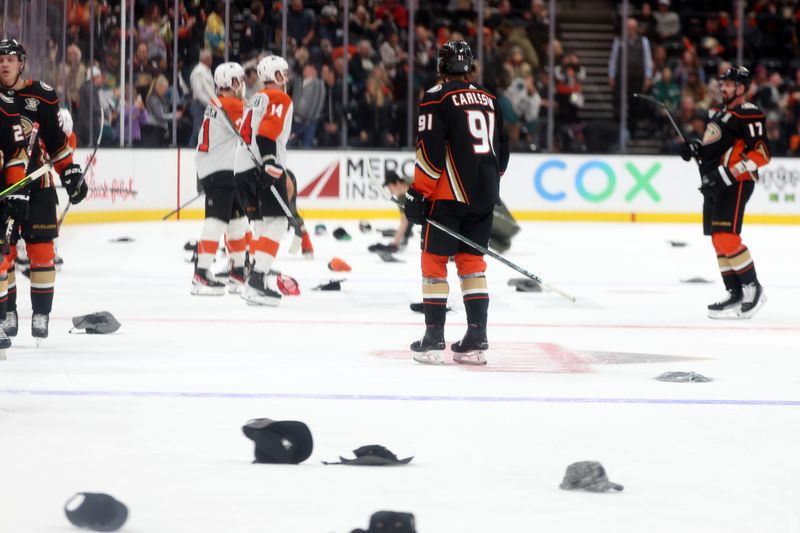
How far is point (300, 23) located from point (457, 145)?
11.5 m

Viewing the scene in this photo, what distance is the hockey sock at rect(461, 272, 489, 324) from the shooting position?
5.78 m

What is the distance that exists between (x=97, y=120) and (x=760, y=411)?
10.7 metres

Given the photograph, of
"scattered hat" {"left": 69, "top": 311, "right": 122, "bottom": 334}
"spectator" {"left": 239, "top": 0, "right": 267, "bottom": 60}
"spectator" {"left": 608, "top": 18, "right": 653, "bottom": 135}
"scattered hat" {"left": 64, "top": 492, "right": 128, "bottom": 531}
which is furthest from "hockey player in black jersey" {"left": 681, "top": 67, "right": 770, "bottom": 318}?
"spectator" {"left": 608, "top": 18, "right": 653, "bottom": 135}

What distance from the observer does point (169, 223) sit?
15.0 meters

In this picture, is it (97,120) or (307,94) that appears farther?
(307,94)

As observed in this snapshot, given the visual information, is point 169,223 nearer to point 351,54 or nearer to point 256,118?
point 351,54

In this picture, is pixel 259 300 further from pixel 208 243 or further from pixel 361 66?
pixel 361 66

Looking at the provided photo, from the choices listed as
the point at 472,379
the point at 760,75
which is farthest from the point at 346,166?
the point at 472,379

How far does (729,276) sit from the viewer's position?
25.2 feet

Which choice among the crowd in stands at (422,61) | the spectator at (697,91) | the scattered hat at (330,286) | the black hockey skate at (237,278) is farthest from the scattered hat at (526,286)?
the spectator at (697,91)

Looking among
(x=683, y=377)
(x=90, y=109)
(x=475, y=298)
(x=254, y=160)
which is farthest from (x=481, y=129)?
(x=90, y=109)

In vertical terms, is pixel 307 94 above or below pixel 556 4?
below

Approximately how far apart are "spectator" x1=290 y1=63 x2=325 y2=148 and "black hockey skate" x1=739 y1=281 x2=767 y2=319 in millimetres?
9549

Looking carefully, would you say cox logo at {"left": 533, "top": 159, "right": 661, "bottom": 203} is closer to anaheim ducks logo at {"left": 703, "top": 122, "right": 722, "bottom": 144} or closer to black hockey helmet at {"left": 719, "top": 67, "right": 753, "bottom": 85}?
anaheim ducks logo at {"left": 703, "top": 122, "right": 722, "bottom": 144}
